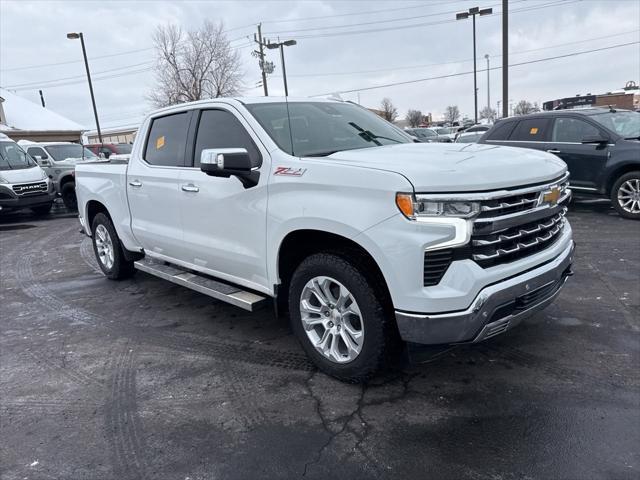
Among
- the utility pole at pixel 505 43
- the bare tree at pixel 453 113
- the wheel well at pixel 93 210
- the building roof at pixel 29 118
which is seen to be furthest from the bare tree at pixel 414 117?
the wheel well at pixel 93 210

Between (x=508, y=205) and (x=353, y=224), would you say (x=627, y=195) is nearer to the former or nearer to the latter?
(x=508, y=205)

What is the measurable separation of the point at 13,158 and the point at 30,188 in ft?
4.03

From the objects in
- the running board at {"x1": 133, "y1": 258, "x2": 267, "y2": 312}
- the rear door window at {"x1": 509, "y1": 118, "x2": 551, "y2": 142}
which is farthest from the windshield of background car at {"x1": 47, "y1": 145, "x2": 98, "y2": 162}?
the rear door window at {"x1": 509, "y1": 118, "x2": 551, "y2": 142}

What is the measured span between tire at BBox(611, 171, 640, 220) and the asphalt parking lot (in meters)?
3.66

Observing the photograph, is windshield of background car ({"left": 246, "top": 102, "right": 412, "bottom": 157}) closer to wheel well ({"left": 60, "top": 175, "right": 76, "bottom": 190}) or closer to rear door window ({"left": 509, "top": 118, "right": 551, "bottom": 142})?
rear door window ({"left": 509, "top": 118, "right": 551, "bottom": 142})

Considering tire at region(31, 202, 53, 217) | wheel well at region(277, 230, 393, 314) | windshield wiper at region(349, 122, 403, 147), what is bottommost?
tire at region(31, 202, 53, 217)

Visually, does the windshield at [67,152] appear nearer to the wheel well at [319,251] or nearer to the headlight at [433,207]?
the wheel well at [319,251]

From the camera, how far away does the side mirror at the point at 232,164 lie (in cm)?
354

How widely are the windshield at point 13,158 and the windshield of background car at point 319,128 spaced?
1148 centimetres

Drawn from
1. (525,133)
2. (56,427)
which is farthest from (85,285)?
(525,133)

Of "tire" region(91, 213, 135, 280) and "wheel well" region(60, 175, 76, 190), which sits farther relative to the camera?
"wheel well" region(60, 175, 76, 190)

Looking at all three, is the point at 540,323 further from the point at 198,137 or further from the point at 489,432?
the point at 198,137

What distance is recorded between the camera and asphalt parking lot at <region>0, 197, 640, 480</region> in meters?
2.75

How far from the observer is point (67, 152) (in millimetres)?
15797
